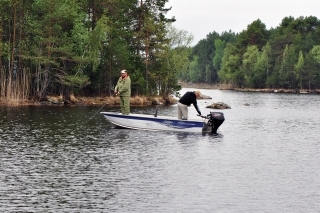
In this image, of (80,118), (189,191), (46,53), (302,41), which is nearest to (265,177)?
(189,191)

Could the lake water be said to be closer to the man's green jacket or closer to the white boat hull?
the white boat hull

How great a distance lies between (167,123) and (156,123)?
0.78 metres

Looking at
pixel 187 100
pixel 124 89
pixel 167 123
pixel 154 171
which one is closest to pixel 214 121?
pixel 187 100

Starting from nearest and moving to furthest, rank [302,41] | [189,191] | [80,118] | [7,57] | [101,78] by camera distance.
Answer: [189,191], [80,118], [7,57], [101,78], [302,41]

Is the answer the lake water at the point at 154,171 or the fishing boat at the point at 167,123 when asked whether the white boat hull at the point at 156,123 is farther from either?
the lake water at the point at 154,171

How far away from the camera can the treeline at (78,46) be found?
6191 centimetres

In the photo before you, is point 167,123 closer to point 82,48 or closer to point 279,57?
point 82,48

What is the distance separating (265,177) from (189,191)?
4.27 meters

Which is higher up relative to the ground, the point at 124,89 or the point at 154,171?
the point at 124,89

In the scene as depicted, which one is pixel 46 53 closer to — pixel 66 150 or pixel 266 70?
pixel 66 150

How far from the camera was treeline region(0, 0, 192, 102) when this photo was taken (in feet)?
203

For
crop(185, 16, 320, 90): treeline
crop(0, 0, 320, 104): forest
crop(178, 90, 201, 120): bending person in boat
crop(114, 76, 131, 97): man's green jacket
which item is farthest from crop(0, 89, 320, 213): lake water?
crop(185, 16, 320, 90): treeline

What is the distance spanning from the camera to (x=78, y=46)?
65.5 meters

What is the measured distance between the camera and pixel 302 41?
6152 inches
